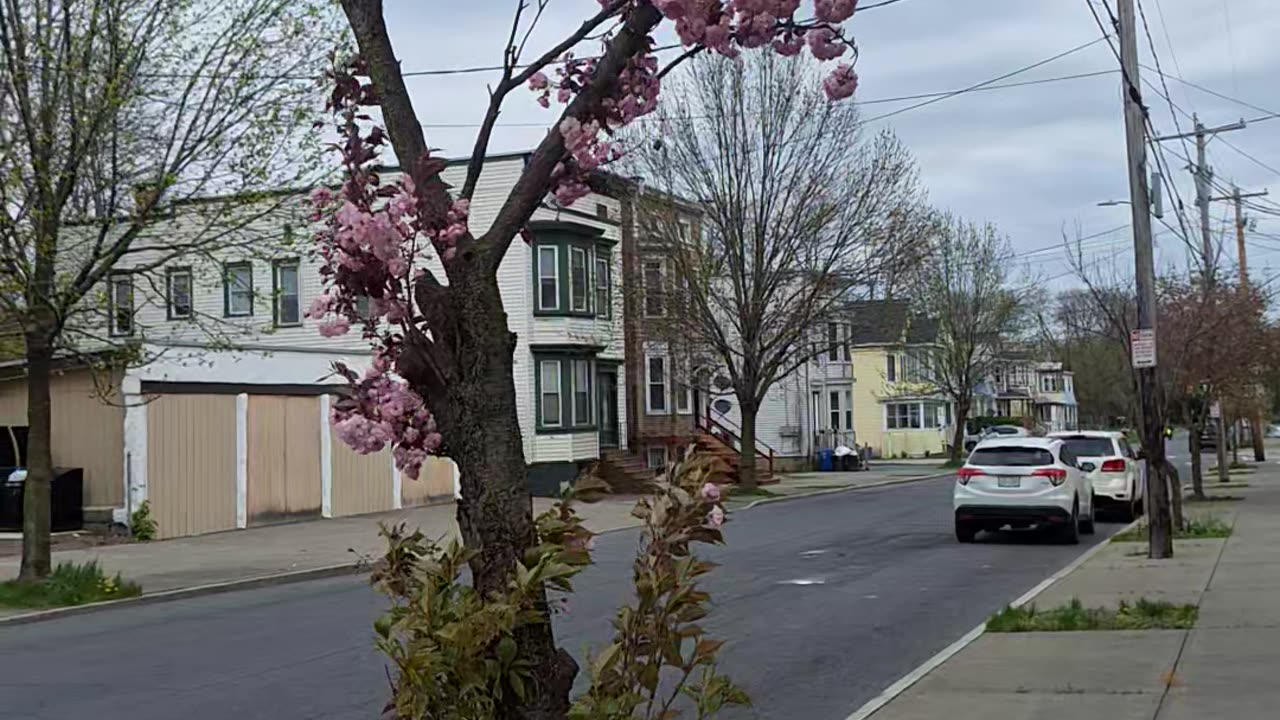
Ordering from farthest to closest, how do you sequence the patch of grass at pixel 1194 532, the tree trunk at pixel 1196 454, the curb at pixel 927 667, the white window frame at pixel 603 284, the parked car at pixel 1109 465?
the white window frame at pixel 603 284, the tree trunk at pixel 1196 454, the parked car at pixel 1109 465, the patch of grass at pixel 1194 532, the curb at pixel 927 667

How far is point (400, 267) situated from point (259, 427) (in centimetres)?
2385

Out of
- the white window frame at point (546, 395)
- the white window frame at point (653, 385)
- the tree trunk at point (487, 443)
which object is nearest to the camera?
the tree trunk at point (487, 443)

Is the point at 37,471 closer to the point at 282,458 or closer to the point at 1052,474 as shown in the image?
the point at 282,458

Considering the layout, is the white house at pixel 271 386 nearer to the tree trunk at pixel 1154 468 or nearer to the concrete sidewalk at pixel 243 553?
the concrete sidewalk at pixel 243 553

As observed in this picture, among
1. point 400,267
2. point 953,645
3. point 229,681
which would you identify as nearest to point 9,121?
point 229,681

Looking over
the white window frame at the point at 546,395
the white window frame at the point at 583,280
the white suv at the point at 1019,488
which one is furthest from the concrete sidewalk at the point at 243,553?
the white window frame at the point at 583,280

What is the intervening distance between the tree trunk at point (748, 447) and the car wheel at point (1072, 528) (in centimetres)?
1530

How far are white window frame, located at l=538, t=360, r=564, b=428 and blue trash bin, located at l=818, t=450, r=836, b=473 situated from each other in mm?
19297

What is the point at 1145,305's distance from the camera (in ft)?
54.0

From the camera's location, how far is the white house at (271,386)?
62.1 feet

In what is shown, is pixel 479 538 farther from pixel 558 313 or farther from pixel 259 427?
pixel 558 313

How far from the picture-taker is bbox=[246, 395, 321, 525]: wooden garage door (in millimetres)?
26766

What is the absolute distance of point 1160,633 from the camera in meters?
10.8

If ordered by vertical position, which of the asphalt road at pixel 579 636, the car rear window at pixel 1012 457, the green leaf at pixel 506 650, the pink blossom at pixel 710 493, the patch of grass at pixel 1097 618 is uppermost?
the pink blossom at pixel 710 493
